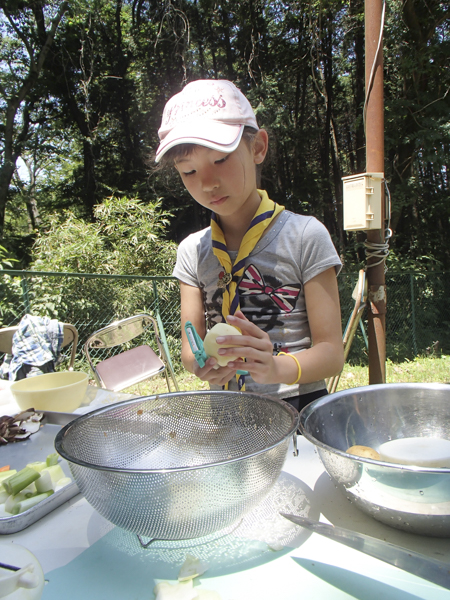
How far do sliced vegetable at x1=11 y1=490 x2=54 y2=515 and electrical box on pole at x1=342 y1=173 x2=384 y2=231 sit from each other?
2.49m

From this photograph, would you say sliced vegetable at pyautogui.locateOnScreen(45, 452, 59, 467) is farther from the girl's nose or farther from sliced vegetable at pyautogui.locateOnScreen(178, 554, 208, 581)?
the girl's nose

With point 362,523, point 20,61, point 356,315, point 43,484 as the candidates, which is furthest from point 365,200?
point 20,61

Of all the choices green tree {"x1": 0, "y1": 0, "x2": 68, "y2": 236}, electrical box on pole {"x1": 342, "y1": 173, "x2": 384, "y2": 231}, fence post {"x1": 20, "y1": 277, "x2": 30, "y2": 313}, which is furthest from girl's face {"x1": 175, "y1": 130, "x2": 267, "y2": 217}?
green tree {"x1": 0, "y1": 0, "x2": 68, "y2": 236}

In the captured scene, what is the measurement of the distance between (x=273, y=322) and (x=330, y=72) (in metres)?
9.97

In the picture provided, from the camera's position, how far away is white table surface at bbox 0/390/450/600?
0.54 m

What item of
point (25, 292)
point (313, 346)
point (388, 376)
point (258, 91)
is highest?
point (258, 91)

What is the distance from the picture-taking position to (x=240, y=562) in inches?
23.9

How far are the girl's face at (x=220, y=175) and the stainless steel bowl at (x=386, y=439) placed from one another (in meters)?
0.66

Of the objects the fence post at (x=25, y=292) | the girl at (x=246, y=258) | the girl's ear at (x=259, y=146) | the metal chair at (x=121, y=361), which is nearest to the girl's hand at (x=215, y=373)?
the girl at (x=246, y=258)

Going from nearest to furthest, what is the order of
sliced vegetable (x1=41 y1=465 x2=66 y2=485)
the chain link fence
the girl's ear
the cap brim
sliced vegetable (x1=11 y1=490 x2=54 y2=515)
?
sliced vegetable (x1=11 y1=490 x2=54 y2=515) < sliced vegetable (x1=41 y1=465 x2=66 y2=485) < the cap brim < the girl's ear < the chain link fence

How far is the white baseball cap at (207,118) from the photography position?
1.10m

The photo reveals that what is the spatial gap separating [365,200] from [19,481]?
2561 mm

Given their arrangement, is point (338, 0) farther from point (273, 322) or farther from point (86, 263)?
point (273, 322)

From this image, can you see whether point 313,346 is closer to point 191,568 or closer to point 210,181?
point 210,181
